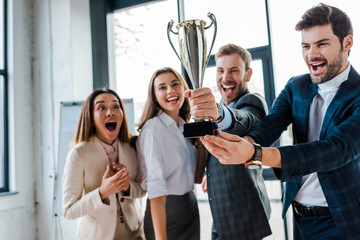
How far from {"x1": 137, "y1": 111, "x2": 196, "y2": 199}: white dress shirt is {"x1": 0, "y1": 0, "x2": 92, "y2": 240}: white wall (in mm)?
1984

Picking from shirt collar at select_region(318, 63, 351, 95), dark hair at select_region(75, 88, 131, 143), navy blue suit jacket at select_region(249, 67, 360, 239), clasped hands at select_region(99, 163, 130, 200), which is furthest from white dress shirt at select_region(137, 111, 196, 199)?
shirt collar at select_region(318, 63, 351, 95)

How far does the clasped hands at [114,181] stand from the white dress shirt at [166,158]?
0.15 m

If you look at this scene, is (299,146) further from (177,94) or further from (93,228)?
(93,228)

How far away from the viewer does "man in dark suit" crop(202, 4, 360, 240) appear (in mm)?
994

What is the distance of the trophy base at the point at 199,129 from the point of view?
976 mm

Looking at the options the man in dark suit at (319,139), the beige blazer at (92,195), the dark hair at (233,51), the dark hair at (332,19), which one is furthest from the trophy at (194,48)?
the beige blazer at (92,195)

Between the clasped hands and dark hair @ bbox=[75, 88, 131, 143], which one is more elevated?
dark hair @ bbox=[75, 88, 131, 143]

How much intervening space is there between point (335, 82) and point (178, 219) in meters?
1.15

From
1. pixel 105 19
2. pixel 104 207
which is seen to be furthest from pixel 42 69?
pixel 104 207

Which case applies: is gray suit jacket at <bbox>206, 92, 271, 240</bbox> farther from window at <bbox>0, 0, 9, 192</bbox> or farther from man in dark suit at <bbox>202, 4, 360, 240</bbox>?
window at <bbox>0, 0, 9, 192</bbox>

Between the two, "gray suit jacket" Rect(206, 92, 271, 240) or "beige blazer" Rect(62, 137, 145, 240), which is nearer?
"gray suit jacket" Rect(206, 92, 271, 240)

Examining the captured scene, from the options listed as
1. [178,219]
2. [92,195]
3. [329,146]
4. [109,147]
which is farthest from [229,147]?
[109,147]

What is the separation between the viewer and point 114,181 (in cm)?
176

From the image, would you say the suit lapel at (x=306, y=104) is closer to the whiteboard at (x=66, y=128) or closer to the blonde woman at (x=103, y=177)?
the blonde woman at (x=103, y=177)
